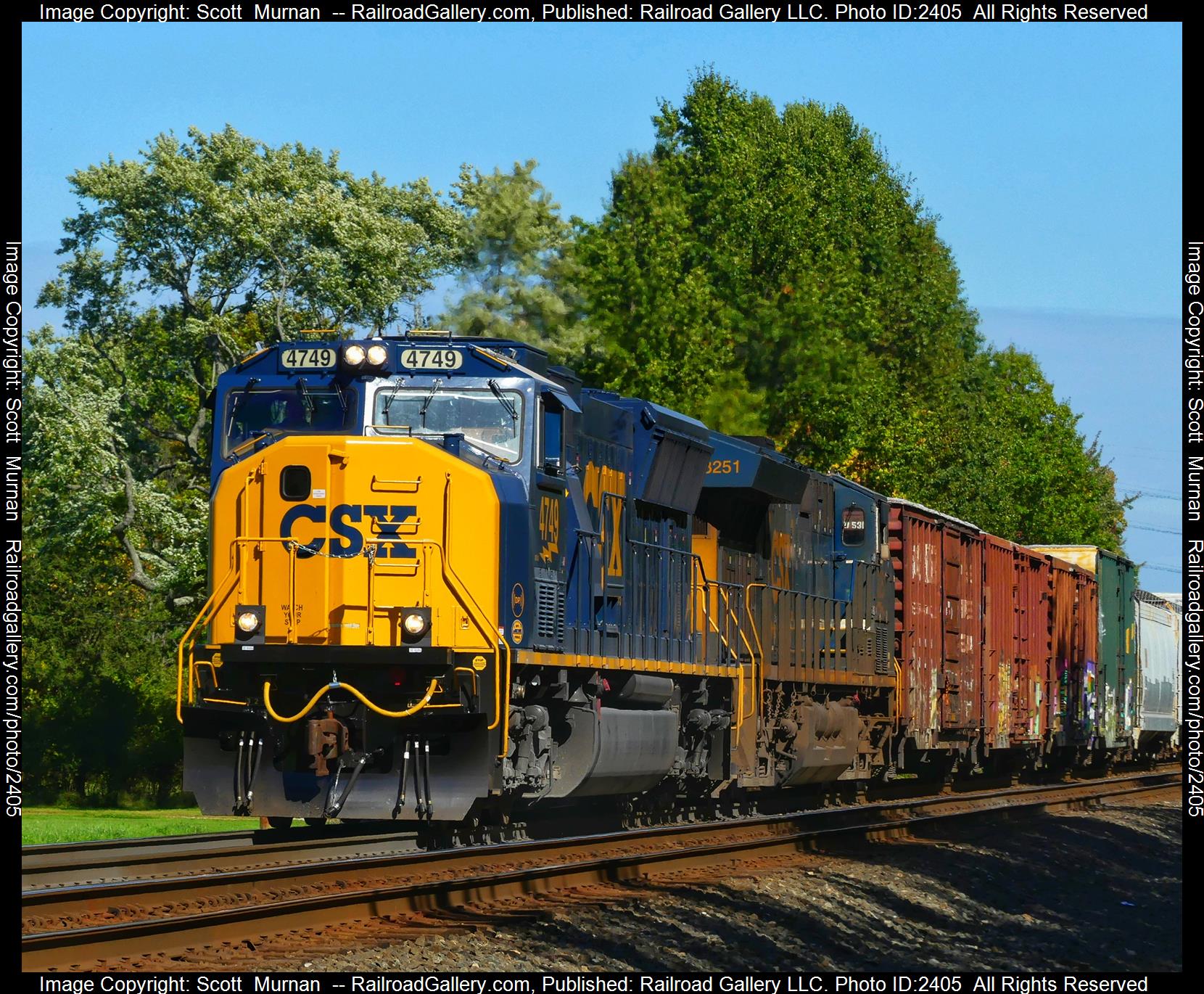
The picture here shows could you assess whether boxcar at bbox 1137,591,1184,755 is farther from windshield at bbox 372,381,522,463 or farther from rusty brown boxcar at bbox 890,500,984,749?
windshield at bbox 372,381,522,463

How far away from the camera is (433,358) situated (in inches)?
548

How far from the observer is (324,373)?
14.0 m

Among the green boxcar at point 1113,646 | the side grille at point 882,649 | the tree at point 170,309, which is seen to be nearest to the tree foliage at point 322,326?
the tree at point 170,309

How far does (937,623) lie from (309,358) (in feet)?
47.3

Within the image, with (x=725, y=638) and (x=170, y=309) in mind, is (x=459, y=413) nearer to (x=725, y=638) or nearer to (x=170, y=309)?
(x=725, y=638)

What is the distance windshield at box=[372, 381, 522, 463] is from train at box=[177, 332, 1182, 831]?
0.02 meters

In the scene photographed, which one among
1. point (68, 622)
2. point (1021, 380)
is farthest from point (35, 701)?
point (1021, 380)

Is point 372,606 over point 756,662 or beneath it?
over

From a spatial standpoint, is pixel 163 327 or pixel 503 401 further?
pixel 163 327

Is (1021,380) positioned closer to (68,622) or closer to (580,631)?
(68,622)

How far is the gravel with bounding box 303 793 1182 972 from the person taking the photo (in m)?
9.35

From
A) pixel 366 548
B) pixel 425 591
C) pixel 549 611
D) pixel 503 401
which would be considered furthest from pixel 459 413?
pixel 549 611

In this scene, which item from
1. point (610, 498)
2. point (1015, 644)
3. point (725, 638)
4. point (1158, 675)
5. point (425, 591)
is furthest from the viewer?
point (1158, 675)

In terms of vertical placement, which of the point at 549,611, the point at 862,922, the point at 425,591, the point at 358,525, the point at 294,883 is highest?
the point at 358,525
